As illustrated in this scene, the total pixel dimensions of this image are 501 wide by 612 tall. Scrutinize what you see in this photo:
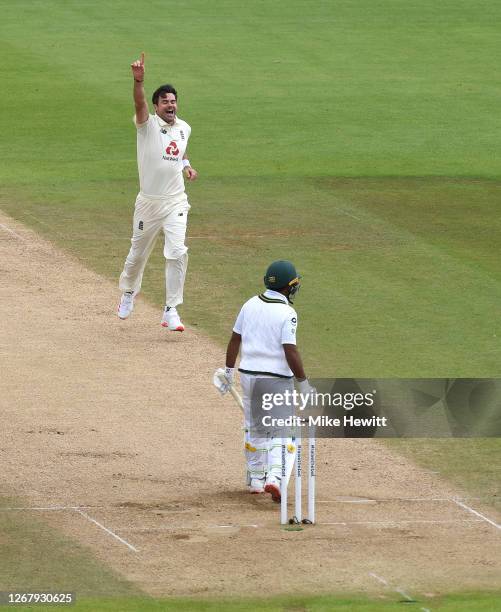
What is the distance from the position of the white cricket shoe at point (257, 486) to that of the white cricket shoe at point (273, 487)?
138 millimetres

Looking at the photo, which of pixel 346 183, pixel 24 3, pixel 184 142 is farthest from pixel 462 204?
pixel 24 3

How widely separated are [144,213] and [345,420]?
18.2 ft

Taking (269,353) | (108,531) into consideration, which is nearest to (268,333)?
(269,353)

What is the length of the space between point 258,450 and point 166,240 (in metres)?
5.36

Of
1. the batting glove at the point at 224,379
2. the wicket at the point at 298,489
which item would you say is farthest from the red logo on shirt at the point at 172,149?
the wicket at the point at 298,489

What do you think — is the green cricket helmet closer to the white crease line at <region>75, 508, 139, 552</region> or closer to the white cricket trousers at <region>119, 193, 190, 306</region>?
the white crease line at <region>75, 508, 139, 552</region>

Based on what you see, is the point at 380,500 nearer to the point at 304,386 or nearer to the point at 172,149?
the point at 304,386

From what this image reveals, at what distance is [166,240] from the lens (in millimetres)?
16625

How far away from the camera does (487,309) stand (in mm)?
17297

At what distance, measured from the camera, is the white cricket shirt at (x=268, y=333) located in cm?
1142

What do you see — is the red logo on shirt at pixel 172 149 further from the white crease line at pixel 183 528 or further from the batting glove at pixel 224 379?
the white crease line at pixel 183 528

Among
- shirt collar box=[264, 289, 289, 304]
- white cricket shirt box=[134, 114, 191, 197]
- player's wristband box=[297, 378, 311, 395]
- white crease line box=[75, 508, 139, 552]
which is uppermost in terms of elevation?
white cricket shirt box=[134, 114, 191, 197]

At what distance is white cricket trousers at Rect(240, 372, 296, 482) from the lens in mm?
11617

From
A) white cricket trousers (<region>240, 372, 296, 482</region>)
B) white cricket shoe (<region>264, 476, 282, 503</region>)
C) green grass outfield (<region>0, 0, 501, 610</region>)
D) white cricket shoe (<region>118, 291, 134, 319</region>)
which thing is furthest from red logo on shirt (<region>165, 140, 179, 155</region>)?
white cricket shoe (<region>264, 476, 282, 503</region>)
